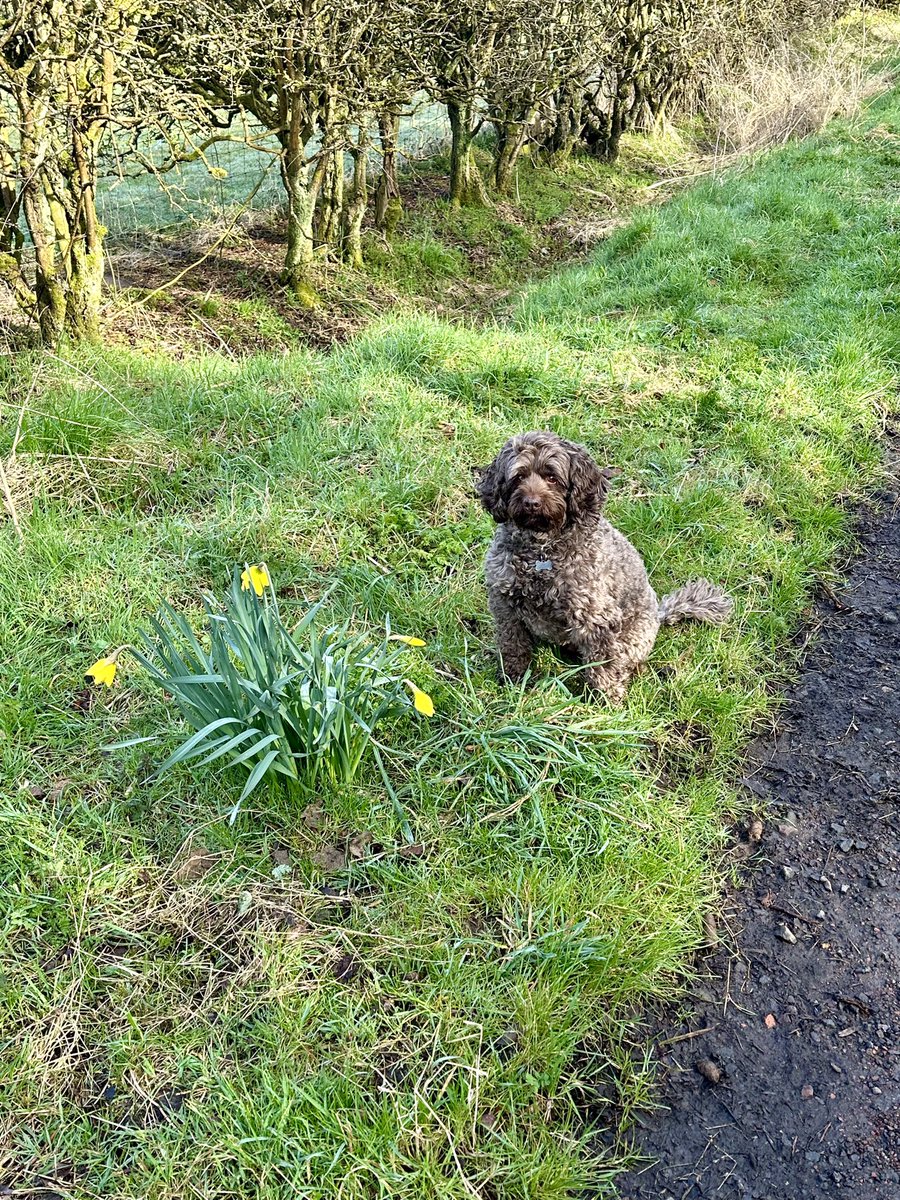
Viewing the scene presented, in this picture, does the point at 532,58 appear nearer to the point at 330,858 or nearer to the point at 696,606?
the point at 696,606

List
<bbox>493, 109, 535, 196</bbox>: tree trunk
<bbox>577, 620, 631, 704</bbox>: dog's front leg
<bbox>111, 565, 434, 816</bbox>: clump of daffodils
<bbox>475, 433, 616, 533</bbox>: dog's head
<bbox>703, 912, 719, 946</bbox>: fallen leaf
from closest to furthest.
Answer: <bbox>111, 565, 434, 816</bbox>: clump of daffodils → <bbox>703, 912, 719, 946</bbox>: fallen leaf → <bbox>475, 433, 616, 533</bbox>: dog's head → <bbox>577, 620, 631, 704</bbox>: dog's front leg → <bbox>493, 109, 535, 196</bbox>: tree trunk

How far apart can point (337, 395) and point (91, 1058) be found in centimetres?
399

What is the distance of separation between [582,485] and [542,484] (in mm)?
189

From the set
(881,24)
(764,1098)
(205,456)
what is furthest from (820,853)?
(881,24)

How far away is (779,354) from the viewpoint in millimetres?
6203

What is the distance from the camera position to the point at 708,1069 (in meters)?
2.42

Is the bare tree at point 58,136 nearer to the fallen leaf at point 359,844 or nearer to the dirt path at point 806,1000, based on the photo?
the fallen leaf at point 359,844

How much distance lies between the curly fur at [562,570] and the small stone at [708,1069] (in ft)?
4.73

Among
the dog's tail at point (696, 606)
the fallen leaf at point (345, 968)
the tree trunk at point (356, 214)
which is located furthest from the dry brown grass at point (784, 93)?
the fallen leaf at point (345, 968)

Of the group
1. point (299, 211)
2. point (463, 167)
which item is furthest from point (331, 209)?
point (463, 167)

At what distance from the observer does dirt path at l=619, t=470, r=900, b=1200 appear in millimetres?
2203

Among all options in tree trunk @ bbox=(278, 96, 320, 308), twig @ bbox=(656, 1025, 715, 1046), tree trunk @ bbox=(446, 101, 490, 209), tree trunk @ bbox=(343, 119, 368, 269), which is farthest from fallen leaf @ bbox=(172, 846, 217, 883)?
tree trunk @ bbox=(446, 101, 490, 209)

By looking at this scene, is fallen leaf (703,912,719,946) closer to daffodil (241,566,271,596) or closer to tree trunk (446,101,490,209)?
daffodil (241,566,271,596)

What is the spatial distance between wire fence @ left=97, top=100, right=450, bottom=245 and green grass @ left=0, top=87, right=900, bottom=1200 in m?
3.38
